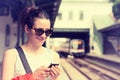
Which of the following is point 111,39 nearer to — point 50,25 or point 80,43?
point 80,43

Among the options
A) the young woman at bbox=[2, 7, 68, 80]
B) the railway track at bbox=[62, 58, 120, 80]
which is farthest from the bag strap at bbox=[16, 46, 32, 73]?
the railway track at bbox=[62, 58, 120, 80]

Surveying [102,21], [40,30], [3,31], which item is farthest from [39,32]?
[102,21]

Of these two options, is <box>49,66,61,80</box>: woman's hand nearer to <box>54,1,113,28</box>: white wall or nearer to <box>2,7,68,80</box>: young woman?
<box>2,7,68,80</box>: young woman

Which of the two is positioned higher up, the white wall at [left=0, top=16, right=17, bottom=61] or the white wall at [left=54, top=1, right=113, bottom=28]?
the white wall at [left=54, top=1, right=113, bottom=28]

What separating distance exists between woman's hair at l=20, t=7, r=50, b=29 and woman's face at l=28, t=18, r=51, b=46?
1.3 inches

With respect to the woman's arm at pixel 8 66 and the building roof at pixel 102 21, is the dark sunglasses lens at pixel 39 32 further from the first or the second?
the building roof at pixel 102 21

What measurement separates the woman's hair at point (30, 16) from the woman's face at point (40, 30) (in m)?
0.03

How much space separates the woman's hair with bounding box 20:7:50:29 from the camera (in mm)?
2648

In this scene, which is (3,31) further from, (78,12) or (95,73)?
(78,12)

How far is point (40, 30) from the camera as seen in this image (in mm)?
2602

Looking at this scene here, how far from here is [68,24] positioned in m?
52.2

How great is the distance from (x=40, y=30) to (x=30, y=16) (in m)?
0.16

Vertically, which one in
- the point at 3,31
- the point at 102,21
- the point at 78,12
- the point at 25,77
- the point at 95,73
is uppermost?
the point at 78,12

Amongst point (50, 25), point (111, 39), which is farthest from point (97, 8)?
point (50, 25)
